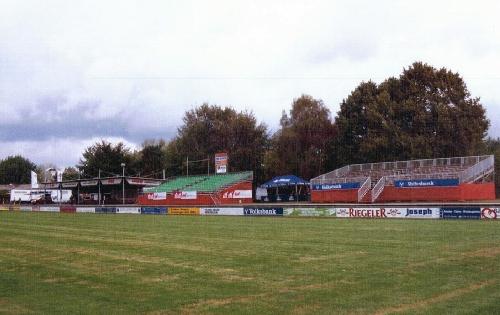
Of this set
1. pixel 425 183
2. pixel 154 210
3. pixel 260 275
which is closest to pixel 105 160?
pixel 154 210

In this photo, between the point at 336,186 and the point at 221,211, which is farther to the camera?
the point at 336,186

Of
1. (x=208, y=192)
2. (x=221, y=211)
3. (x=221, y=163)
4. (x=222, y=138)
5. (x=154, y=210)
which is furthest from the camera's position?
(x=222, y=138)

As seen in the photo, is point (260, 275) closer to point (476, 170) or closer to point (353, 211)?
point (353, 211)

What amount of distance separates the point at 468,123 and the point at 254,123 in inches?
1515

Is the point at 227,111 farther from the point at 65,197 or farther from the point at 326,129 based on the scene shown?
the point at 65,197

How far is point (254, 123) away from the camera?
93.9 meters

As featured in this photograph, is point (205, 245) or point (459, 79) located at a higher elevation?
point (459, 79)

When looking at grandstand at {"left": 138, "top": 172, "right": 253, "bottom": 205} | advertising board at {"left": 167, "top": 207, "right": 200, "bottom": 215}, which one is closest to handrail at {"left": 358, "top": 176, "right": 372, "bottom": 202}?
grandstand at {"left": 138, "top": 172, "right": 253, "bottom": 205}

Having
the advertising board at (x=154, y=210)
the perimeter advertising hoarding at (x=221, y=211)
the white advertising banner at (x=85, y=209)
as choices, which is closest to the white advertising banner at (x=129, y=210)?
the advertising board at (x=154, y=210)

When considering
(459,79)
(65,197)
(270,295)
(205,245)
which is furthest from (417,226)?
(65,197)

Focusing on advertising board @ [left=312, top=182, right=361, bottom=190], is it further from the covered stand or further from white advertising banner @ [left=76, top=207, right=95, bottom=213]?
white advertising banner @ [left=76, top=207, right=95, bottom=213]

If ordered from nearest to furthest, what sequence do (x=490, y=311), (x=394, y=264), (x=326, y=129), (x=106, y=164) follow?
(x=490, y=311) < (x=394, y=264) < (x=326, y=129) < (x=106, y=164)

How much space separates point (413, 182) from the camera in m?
57.1

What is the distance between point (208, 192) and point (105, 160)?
5243 centimetres
